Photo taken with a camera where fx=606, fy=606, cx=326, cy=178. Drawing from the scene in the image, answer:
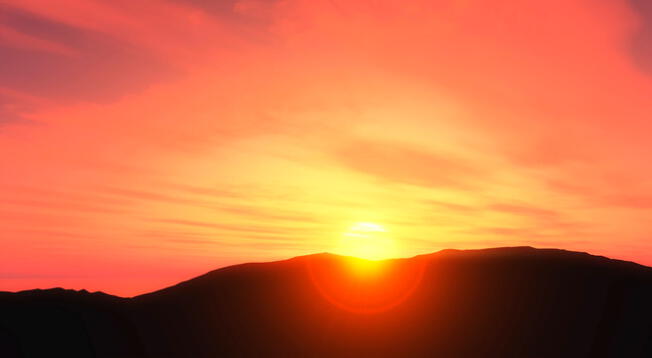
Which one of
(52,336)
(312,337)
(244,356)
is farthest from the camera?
(312,337)

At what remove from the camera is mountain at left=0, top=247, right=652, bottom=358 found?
1259 inches

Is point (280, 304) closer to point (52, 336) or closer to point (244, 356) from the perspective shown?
point (244, 356)

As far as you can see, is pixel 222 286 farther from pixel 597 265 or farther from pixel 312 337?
pixel 597 265

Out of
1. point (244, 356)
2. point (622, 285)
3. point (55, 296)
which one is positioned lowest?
point (244, 356)

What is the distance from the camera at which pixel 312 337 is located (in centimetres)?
3588

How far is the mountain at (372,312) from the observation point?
31969 mm

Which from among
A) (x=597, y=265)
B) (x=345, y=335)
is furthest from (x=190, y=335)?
(x=597, y=265)

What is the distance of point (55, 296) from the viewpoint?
33.9 meters

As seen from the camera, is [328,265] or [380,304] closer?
[380,304]

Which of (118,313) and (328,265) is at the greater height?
(328,265)

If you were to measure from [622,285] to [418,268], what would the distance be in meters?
11.7

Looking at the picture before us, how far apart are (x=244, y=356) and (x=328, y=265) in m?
9.32

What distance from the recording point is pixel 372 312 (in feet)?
122

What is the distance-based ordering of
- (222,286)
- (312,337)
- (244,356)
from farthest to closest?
(222,286) → (312,337) → (244,356)
